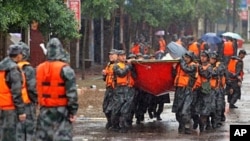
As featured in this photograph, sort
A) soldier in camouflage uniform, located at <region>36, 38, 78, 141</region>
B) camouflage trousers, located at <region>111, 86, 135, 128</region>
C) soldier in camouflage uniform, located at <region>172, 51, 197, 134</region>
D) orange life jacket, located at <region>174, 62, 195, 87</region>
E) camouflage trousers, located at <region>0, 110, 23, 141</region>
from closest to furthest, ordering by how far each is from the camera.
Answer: soldier in camouflage uniform, located at <region>36, 38, 78, 141</region> → camouflage trousers, located at <region>0, 110, 23, 141</region> → soldier in camouflage uniform, located at <region>172, 51, 197, 134</region> → orange life jacket, located at <region>174, 62, 195, 87</region> → camouflage trousers, located at <region>111, 86, 135, 128</region>

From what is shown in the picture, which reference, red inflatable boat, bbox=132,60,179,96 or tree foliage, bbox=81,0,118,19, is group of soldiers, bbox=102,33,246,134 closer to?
red inflatable boat, bbox=132,60,179,96

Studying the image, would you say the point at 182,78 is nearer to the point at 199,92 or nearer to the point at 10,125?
the point at 199,92

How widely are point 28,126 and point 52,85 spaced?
1.23m

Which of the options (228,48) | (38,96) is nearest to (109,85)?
(38,96)

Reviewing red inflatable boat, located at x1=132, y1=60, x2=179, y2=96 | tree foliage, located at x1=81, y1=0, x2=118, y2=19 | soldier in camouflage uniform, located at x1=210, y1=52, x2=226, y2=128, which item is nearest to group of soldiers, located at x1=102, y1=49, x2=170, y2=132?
red inflatable boat, located at x1=132, y1=60, x2=179, y2=96

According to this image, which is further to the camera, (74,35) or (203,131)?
(74,35)

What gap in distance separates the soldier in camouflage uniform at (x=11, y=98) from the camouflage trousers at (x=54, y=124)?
522 millimetres

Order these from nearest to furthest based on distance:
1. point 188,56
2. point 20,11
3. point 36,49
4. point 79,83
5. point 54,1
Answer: point 188,56
point 20,11
point 54,1
point 79,83
point 36,49

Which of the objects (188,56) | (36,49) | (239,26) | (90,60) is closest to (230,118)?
(188,56)

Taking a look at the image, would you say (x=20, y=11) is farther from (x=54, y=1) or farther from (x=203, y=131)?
(x=203, y=131)

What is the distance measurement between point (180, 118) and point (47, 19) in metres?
5.42

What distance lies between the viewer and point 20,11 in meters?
17.2

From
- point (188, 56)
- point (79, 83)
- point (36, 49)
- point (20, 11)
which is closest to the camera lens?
point (188, 56)

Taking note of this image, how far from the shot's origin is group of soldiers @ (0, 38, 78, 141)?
10109mm
